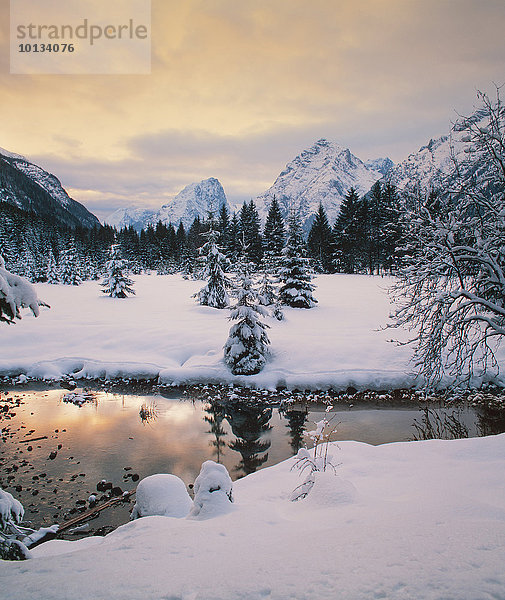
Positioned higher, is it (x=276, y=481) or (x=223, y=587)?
(x=223, y=587)

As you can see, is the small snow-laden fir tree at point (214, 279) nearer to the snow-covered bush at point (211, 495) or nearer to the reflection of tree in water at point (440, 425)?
Result: the reflection of tree in water at point (440, 425)

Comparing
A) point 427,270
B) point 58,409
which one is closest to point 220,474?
point 427,270

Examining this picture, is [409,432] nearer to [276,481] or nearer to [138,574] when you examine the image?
[276,481]

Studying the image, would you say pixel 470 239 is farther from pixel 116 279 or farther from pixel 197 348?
pixel 116 279

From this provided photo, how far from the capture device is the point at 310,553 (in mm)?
3201

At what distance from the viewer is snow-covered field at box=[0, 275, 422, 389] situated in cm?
1639

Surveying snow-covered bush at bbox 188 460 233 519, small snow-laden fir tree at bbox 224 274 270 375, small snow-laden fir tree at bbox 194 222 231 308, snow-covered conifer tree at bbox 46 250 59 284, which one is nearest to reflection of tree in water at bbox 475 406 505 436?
small snow-laden fir tree at bbox 224 274 270 375

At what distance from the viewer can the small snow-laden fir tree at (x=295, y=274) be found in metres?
27.5

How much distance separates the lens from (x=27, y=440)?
11133 millimetres

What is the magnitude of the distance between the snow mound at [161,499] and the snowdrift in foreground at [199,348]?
33.8ft

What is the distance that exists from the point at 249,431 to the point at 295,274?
18071 mm

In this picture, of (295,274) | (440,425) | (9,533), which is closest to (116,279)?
(295,274)

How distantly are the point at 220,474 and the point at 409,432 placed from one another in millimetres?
9117

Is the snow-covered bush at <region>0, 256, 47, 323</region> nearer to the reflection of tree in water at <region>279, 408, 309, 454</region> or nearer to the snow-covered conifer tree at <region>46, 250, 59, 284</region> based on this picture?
the reflection of tree in water at <region>279, 408, 309, 454</region>
